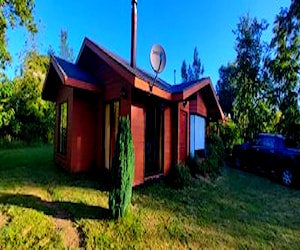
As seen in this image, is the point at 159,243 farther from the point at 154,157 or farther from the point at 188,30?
the point at 188,30

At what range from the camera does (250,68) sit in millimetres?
20688

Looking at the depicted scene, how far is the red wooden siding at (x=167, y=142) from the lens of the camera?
8.85m

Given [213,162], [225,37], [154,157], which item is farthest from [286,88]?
[154,157]

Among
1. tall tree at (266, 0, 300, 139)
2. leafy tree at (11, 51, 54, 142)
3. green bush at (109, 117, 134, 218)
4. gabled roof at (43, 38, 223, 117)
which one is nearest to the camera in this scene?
green bush at (109, 117, 134, 218)

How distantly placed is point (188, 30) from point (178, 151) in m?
15.1

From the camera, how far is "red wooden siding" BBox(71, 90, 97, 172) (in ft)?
28.8

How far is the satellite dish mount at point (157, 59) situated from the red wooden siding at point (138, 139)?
0.88m

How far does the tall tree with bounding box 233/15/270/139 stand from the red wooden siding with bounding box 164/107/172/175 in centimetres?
1230

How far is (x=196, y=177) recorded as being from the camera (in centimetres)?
952

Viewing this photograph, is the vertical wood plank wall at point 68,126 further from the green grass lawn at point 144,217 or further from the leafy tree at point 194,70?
the leafy tree at point 194,70

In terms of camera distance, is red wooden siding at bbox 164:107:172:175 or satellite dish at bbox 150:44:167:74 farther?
red wooden siding at bbox 164:107:172:175

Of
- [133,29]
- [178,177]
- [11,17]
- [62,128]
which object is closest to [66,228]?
[178,177]

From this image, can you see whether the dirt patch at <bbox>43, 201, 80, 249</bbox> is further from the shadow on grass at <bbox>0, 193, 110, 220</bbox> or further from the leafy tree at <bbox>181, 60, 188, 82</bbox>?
the leafy tree at <bbox>181, 60, 188, 82</bbox>

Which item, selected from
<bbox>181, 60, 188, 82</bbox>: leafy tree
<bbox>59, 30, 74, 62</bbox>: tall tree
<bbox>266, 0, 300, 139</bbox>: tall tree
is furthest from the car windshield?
<bbox>181, 60, 188, 82</bbox>: leafy tree
